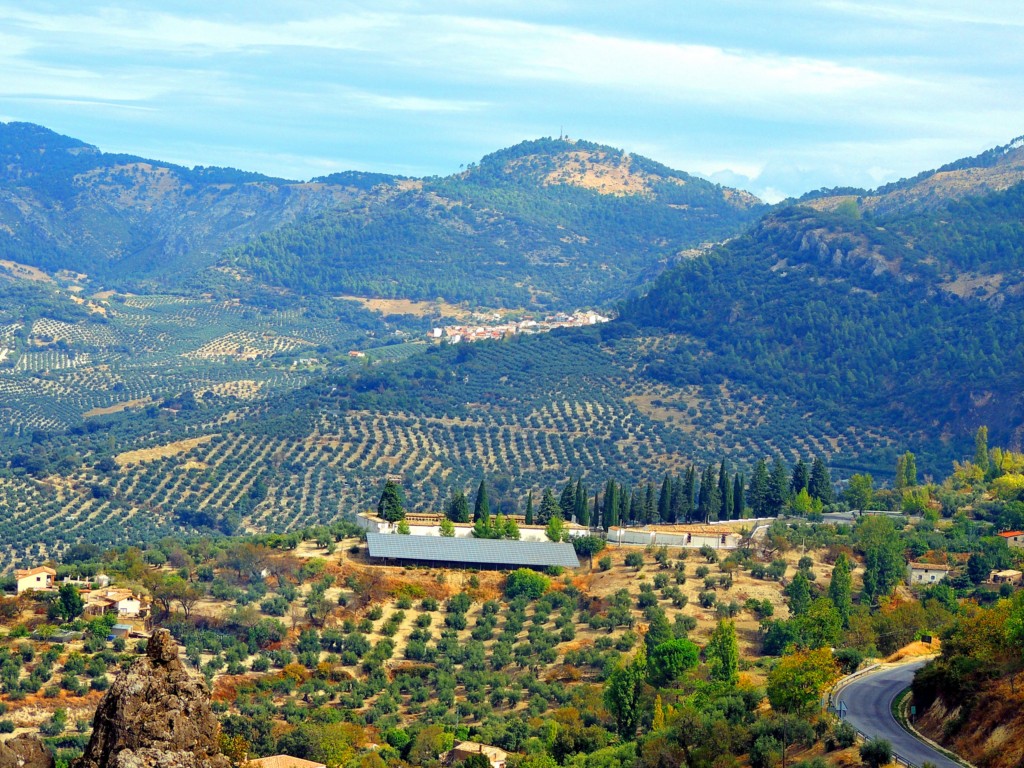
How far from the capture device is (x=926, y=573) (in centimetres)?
7162

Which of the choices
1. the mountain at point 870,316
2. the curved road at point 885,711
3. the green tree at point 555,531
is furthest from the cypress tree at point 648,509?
the mountain at point 870,316

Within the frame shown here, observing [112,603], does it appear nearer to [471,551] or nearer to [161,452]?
[471,551]

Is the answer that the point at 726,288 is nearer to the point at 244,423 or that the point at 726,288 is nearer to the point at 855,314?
the point at 855,314

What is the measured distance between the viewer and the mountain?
142750 mm

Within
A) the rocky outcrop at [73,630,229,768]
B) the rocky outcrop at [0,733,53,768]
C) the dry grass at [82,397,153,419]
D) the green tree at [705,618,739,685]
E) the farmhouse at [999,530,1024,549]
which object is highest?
the rocky outcrop at [73,630,229,768]

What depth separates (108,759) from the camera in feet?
69.1

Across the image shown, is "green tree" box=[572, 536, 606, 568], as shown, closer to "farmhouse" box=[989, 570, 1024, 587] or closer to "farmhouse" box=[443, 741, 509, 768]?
"farmhouse" box=[989, 570, 1024, 587]

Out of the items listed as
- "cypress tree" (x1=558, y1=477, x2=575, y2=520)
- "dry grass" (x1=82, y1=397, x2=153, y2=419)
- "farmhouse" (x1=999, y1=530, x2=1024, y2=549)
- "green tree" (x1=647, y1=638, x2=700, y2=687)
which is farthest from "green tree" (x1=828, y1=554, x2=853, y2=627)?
"dry grass" (x1=82, y1=397, x2=153, y2=419)

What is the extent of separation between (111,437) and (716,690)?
96403 mm

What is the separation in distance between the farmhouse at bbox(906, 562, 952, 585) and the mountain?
2551 inches

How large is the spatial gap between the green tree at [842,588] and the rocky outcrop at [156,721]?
45947mm

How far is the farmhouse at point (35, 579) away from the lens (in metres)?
69.9

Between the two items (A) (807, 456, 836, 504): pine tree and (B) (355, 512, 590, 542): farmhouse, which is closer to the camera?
(B) (355, 512, 590, 542): farmhouse

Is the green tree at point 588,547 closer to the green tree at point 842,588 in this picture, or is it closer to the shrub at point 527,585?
the shrub at point 527,585
